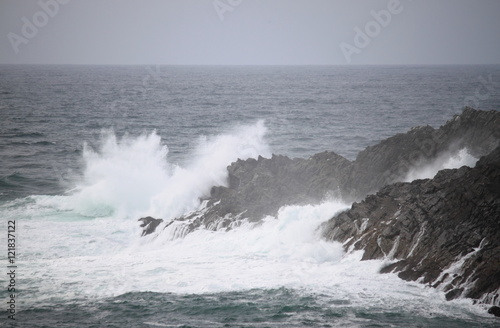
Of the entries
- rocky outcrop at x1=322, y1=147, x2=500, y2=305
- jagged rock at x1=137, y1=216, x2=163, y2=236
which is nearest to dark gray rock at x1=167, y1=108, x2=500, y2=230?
jagged rock at x1=137, y1=216, x2=163, y2=236

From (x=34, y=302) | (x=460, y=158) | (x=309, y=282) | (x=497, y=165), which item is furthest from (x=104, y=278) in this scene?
(x=460, y=158)

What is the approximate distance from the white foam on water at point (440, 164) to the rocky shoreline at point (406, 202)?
0.20 meters

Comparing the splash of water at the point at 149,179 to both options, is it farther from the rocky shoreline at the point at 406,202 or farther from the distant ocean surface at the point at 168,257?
the rocky shoreline at the point at 406,202

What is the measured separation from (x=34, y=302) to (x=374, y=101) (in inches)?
3145

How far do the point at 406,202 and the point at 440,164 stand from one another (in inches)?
242

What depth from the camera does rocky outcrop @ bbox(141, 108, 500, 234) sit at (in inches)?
1084

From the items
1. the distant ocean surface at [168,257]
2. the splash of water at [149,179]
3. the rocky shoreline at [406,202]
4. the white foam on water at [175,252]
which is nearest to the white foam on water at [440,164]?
the rocky shoreline at [406,202]

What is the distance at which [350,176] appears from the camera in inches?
1122

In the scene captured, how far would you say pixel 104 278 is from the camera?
70.9ft

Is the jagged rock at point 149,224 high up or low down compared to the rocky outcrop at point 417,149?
down

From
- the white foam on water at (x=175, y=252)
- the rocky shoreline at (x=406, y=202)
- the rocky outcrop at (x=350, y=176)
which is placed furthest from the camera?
the rocky outcrop at (x=350, y=176)

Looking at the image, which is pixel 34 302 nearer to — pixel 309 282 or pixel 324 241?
pixel 309 282

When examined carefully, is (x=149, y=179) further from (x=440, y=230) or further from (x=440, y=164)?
(x=440, y=230)

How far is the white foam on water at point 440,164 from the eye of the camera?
27.1 m
